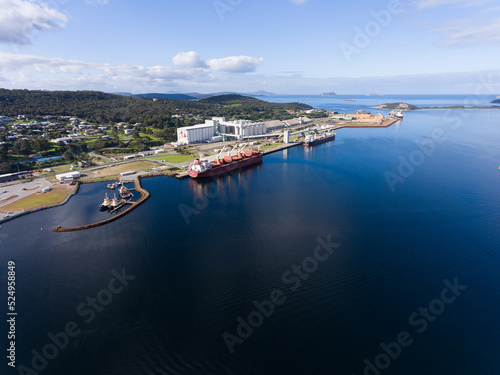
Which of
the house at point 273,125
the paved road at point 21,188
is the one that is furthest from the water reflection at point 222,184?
the house at point 273,125

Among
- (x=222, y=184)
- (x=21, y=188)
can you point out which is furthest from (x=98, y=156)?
(x=222, y=184)

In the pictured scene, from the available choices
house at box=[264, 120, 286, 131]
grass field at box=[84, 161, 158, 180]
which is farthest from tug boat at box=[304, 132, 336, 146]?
grass field at box=[84, 161, 158, 180]

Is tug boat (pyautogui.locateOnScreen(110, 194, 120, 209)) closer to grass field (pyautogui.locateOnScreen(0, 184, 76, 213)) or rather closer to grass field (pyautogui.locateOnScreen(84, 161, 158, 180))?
grass field (pyautogui.locateOnScreen(0, 184, 76, 213))

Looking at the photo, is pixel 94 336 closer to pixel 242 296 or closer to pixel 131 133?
pixel 242 296

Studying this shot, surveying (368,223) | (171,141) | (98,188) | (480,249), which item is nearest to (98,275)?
(98,188)

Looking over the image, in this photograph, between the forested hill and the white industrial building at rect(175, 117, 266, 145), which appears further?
the forested hill

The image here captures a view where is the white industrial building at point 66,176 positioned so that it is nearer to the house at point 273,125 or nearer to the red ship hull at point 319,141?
the red ship hull at point 319,141
